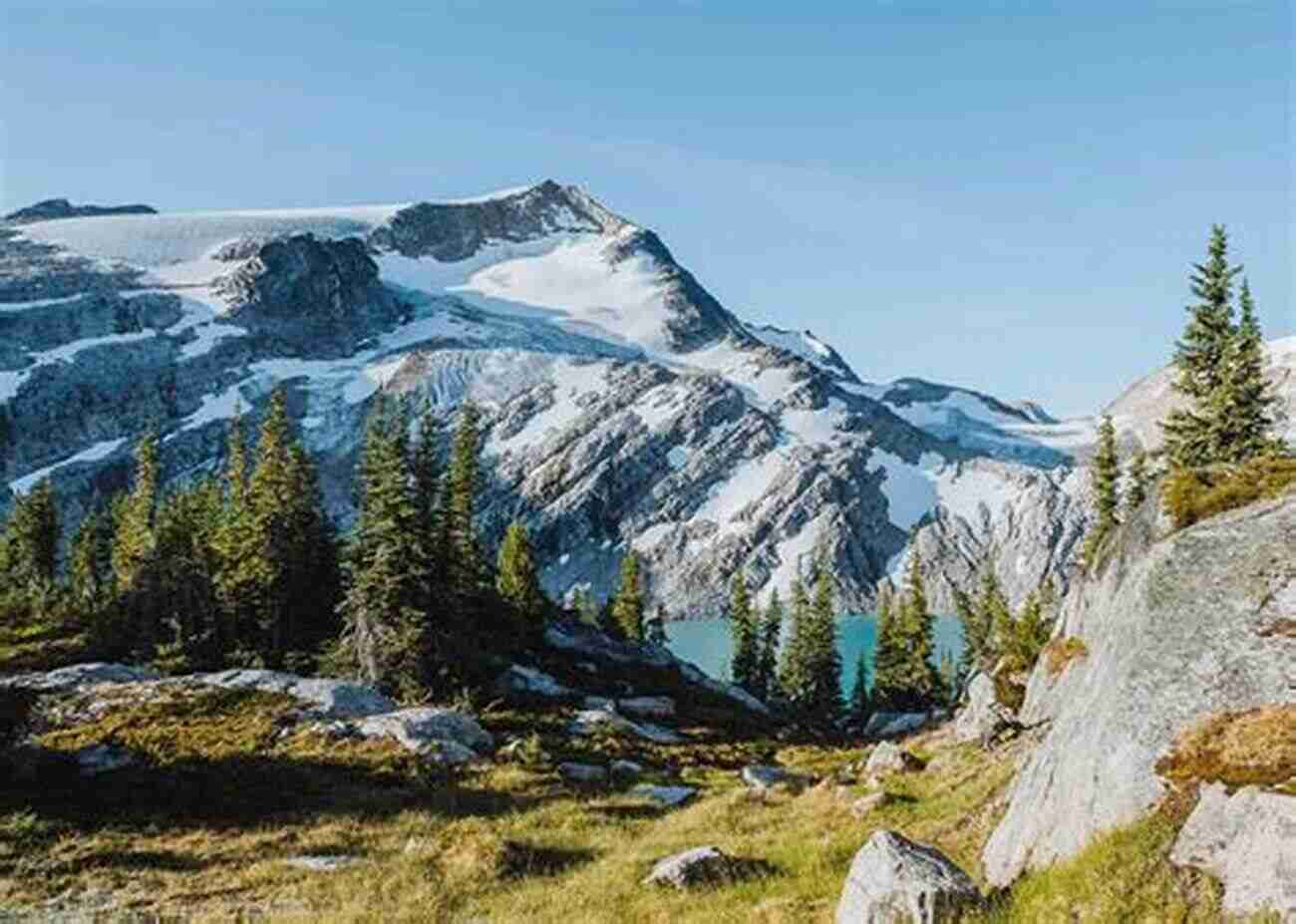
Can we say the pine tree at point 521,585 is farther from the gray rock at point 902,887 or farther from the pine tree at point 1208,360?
the gray rock at point 902,887

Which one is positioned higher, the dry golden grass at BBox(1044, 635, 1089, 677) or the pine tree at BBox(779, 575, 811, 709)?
the dry golden grass at BBox(1044, 635, 1089, 677)

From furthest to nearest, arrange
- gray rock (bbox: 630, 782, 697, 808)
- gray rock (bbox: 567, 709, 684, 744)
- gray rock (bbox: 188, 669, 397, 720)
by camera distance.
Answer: gray rock (bbox: 567, 709, 684, 744) < gray rock (bbox: 188, 669, 397, 720) < gray rock (bbox: 630, 782, 697, 808)

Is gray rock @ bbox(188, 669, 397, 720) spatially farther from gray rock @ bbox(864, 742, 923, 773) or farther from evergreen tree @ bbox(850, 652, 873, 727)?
evergreen tree @ bbox(850, 652, 873, 727)

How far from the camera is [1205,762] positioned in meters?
12.0

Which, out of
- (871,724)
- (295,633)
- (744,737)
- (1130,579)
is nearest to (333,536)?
(295,633)

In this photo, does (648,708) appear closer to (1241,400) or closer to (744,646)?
(1241,400)

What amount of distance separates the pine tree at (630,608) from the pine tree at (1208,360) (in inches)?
2570

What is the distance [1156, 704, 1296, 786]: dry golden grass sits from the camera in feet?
37.3

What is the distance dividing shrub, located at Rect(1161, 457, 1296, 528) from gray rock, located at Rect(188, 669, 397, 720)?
31.5 m

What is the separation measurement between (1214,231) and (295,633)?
60.2 meters

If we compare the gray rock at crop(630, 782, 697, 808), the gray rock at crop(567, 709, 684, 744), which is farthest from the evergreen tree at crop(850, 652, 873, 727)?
the gray rock at crop(630, 782, 697, 808)

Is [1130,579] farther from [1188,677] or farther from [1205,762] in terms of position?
[1205,762]

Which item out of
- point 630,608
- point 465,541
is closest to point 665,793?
point 465,541

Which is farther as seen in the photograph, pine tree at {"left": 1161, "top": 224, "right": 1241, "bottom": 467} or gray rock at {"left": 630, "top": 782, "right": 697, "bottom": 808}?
pine tree at {"left": 1161, "top": 224, "right": 1241, "bottom": 467}
